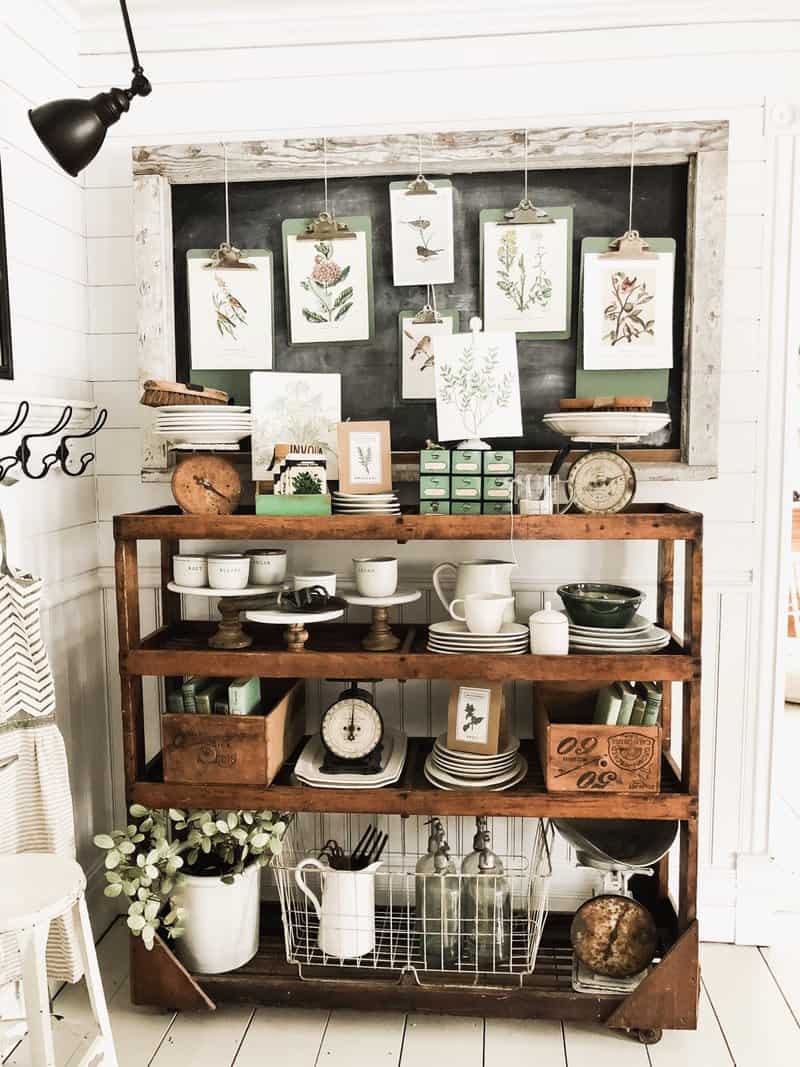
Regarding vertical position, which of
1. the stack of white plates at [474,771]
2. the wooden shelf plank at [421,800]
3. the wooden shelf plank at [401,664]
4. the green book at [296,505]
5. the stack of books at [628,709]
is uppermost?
the green book at [296,505]

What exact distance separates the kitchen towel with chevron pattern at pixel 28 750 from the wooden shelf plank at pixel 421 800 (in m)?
0.21

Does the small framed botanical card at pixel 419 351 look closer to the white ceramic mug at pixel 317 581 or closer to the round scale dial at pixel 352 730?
the white ceramic mug at pixel 317 581

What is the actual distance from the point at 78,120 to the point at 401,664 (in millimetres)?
1279

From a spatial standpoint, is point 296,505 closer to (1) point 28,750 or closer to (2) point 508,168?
(1) point 28,750

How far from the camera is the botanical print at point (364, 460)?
7.08ft

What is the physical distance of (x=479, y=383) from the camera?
211 cm

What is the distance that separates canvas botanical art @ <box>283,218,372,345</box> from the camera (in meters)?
2.33

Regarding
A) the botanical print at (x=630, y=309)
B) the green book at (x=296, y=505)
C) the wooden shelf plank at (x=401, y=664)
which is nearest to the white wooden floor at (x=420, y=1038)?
the wooden shelf plank at (x=401, y=664)

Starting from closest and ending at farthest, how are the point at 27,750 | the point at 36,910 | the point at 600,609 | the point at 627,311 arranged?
1. the point at 36,910
2. the point at 27,750
3. the point at 600,609
4. the point at 627,311

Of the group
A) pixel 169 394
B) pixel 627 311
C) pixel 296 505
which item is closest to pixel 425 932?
pixel 296 505

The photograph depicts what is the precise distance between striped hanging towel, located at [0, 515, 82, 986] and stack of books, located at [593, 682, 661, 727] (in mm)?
1237

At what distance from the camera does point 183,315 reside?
7.91ft

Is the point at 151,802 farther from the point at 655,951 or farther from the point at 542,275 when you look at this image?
the point at 542,275

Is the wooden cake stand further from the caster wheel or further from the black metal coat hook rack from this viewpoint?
the caster wheel
